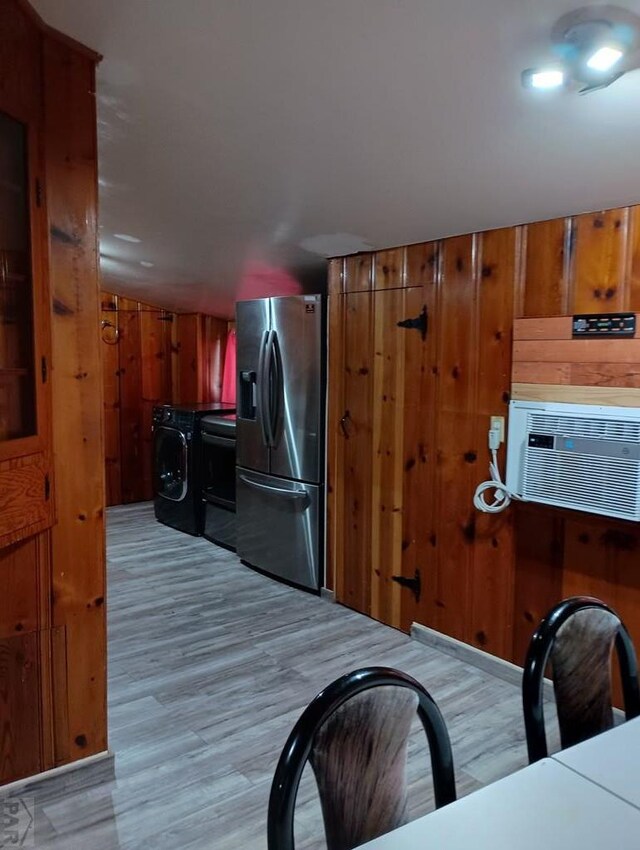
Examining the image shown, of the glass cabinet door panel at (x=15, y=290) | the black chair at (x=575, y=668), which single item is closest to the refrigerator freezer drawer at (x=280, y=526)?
the glass cabinet door panel at (x=15, y=290)

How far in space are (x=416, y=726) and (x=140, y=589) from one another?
2.18 metres

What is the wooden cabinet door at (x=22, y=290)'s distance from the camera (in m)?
1.64

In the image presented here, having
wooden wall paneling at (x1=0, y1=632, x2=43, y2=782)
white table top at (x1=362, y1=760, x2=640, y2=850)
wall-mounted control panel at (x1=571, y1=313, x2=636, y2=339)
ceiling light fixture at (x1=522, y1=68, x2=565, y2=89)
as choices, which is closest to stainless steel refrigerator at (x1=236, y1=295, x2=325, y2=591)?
wall-mounted control panel at (x1=571, y1=313, x2=636, y2=339)

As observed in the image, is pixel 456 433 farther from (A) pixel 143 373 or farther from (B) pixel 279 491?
(A) pixel 143 373

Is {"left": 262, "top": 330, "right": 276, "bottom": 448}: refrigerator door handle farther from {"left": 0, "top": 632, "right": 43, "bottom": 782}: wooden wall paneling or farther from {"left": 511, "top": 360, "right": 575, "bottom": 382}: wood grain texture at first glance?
{"left": 0, "top": 632, "right": 43, "bottom": 782}: wooden wall paneling

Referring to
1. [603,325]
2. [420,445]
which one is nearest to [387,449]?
[420,445]

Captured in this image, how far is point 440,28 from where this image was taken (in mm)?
1485

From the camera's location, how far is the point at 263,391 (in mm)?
4152

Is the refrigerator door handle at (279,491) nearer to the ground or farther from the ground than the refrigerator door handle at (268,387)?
nearer to the ground

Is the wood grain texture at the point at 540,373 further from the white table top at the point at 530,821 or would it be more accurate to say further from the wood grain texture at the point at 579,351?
the white table top at the point at 530,821

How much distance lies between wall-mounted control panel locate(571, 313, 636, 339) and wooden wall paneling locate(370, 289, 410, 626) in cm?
102

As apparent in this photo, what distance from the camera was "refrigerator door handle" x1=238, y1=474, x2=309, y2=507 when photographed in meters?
3.95

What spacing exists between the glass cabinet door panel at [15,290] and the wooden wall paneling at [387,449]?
6.60ft

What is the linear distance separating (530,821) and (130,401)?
584 centimetres
